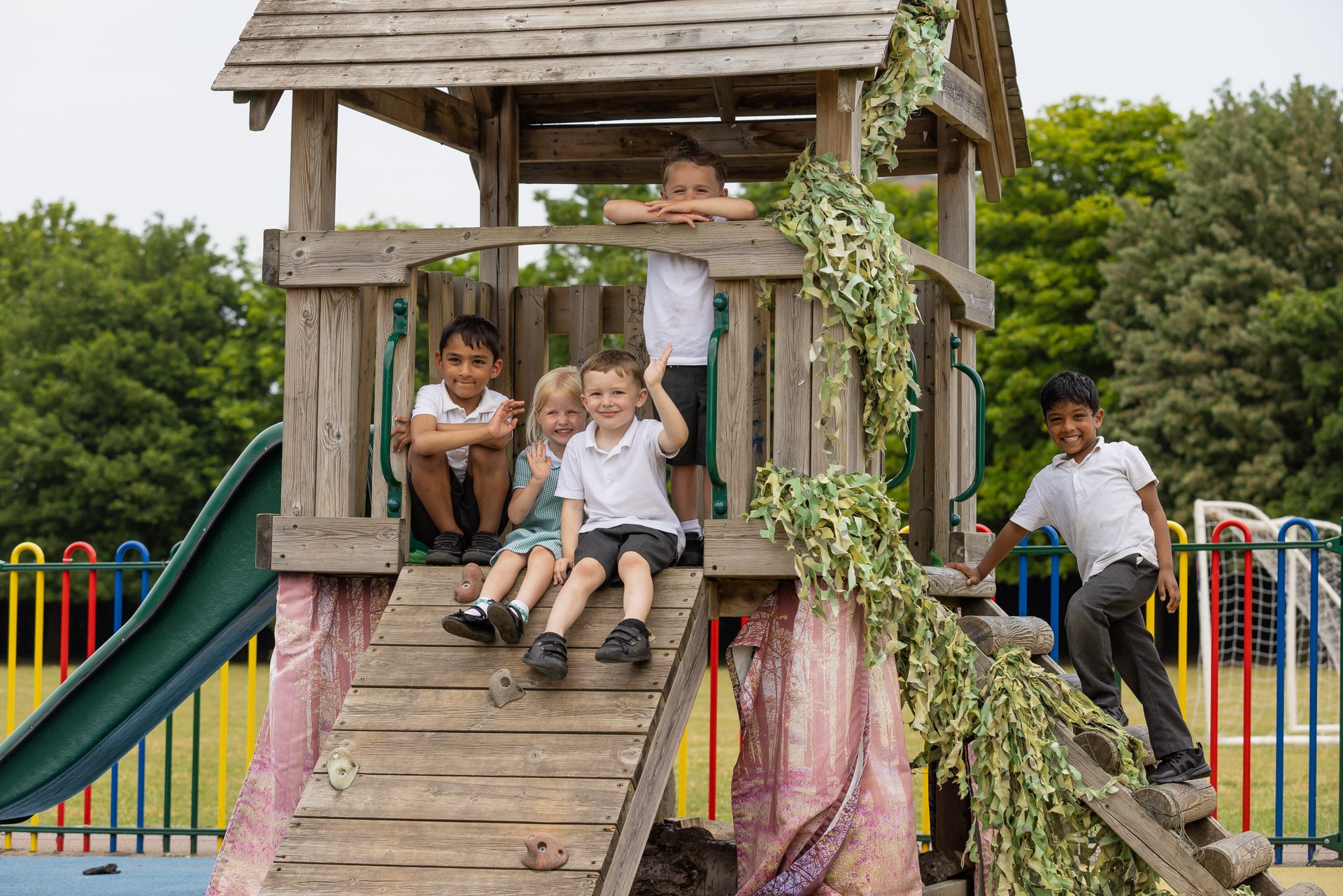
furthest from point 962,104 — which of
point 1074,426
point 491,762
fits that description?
point 491,762

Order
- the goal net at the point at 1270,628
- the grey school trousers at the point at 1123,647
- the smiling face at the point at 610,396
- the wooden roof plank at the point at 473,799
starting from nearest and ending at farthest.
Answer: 1. the wooden roof plank at the point at 473,799
2. the smiling face at the point at 610,396
3. the grey school trousers at the point at 1123,647
4. the goal net at the point at 1270,628

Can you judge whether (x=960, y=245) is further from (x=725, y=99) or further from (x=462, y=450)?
(x=462, y=450)

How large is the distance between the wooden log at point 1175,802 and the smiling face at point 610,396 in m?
2.48

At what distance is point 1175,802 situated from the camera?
589cm

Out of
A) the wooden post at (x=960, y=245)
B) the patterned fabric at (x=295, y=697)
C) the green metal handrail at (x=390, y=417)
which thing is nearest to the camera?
the green metal handrail at (x=390, y=417)

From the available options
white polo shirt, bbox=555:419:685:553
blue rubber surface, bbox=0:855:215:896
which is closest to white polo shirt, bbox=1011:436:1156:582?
white polo shirt, bbox=555:419:685:553

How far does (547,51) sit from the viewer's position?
233 inches

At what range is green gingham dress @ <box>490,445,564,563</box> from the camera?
5.85 m

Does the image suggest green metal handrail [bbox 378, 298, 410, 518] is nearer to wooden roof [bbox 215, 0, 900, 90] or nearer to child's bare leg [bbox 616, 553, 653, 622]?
wooden roof [bbox 215, 0, 900, 90]

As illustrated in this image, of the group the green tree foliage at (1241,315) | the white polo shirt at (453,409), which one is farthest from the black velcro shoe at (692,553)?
the green tree foliage at (1241,315)

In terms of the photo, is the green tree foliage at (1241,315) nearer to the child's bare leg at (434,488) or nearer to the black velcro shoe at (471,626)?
the child's bare leg at (434,488)

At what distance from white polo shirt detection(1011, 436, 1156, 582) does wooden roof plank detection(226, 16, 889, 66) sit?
82.3 inches

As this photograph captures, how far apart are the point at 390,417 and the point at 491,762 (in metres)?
1.72

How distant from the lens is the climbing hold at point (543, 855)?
15.1 ft
